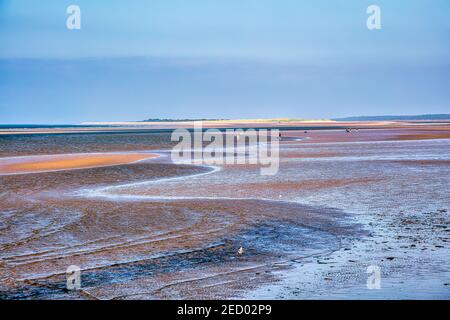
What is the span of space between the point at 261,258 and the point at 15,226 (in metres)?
5.53

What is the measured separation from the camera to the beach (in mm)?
8117

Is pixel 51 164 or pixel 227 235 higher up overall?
pixel 227 235

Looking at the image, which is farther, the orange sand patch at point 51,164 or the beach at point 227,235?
the orange sand patch at point 51,164

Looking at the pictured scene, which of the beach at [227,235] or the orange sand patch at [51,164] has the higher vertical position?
the beach at [227,235]

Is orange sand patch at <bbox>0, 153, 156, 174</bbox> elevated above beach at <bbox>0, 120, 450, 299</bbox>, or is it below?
below

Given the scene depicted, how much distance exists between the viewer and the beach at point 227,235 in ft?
26.6

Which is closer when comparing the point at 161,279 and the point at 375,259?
the point at 161,279

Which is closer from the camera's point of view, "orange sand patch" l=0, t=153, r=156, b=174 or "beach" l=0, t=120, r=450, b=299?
"beach" l=0, t=120, r=450, b=299

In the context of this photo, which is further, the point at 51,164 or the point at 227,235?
the point at 51,164

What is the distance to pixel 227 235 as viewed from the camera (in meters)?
11.7
